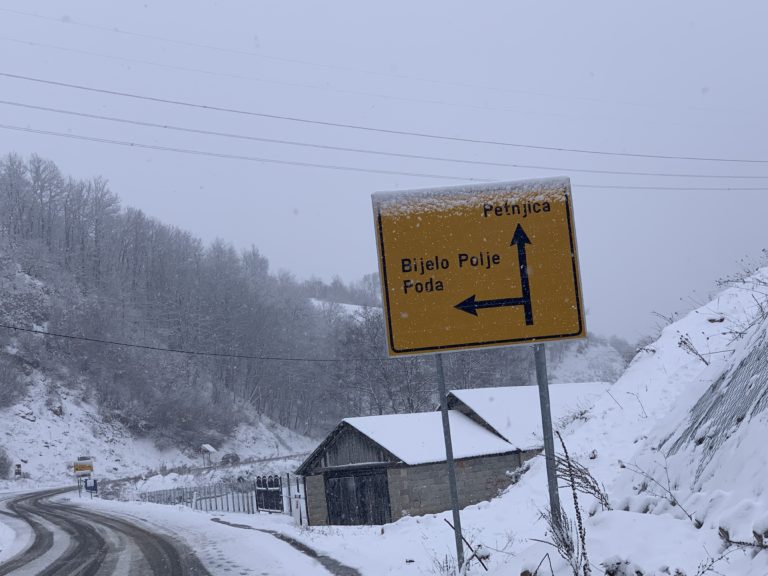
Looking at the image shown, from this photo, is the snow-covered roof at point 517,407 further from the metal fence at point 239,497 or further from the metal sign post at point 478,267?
the metal sign post at point 478,267

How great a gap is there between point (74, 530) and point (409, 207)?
18.0 meters

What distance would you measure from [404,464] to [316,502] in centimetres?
529

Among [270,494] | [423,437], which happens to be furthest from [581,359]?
[270,494]

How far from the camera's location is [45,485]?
49.1 m

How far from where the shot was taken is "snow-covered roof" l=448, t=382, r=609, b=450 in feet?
108

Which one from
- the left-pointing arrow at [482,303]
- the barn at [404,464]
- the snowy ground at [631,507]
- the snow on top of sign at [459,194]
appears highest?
the snow on top of sign at [459,194]

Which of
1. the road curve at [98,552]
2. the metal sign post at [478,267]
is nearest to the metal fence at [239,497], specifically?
the road curve at [98,552]

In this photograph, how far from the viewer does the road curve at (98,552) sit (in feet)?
37.8

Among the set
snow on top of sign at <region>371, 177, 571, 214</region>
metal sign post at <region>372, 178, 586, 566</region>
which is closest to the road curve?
metal sign post at <region>372, 178, 586, 566</region>

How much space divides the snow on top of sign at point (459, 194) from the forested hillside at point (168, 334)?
50.4 meters

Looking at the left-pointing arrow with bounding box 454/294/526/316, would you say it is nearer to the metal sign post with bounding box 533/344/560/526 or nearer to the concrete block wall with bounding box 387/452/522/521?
the metal sign post with bounding box 533/344/560/526

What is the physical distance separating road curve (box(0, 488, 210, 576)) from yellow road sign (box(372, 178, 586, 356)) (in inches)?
250

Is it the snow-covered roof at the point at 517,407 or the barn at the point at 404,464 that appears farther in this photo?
the snow-covered roof at the point at 517,407

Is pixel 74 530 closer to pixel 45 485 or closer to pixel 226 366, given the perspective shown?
pixel 45 485
